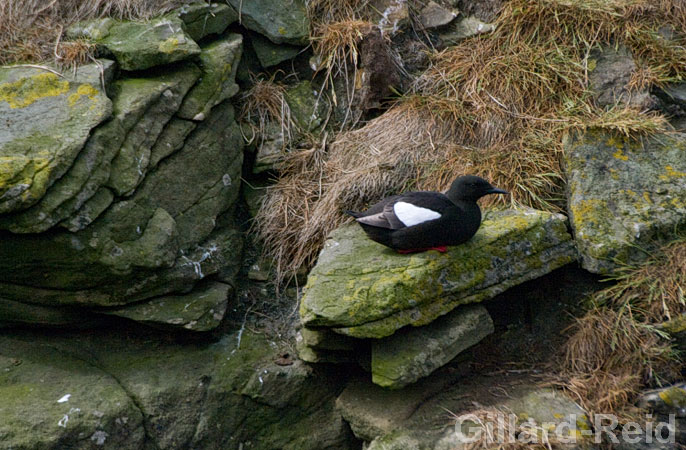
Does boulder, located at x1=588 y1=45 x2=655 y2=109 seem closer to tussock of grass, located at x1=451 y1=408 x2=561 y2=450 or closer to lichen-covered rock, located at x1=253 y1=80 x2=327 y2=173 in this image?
lichen-covered rock, located at x1=253 y1=80 x2=327 y2=173

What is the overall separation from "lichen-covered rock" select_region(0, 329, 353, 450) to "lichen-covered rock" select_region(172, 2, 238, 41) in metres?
2.44

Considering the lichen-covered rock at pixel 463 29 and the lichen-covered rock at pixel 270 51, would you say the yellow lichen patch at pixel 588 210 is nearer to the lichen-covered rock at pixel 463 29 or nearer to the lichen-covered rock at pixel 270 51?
the lichen-covered rock at pixel 463 29

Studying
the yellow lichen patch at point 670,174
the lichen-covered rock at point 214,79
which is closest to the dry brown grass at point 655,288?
the yellow lichen patch at point 670,174

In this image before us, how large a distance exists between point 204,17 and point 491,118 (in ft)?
7.99

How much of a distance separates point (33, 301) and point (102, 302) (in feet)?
1.37

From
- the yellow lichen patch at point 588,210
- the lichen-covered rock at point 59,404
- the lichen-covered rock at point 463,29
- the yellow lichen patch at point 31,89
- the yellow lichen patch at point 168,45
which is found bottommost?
the lichen-covered rock at point 59,404

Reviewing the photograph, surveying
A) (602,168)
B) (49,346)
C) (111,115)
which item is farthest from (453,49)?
(49,346)

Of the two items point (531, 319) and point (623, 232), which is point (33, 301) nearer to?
point (531, 319)

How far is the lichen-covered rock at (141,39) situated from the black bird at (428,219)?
1909 millimetres

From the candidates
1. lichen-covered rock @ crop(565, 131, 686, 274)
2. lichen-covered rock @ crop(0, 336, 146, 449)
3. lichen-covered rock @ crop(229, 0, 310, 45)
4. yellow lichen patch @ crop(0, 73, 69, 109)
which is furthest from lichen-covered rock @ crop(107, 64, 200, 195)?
lichen-covered rock @ crop(565, 131, 686, 274)

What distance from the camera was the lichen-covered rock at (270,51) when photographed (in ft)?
19.4

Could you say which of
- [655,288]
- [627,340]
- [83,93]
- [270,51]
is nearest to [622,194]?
[655,288]

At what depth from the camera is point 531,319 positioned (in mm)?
4789

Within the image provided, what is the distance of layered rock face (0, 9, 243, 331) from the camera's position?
164 inches
